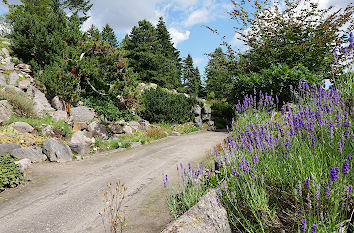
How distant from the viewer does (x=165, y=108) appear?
51.1 ft

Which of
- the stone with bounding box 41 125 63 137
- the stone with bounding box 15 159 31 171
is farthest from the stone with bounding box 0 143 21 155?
the stone with bounding box 41 125 63 137

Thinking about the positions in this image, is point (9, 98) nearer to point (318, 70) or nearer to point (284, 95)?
point (284, 95)

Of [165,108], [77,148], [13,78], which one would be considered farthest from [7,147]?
[165,108]

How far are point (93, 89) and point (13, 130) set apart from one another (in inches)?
230

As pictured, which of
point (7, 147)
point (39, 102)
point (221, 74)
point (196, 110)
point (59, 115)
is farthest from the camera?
point (221, 74)

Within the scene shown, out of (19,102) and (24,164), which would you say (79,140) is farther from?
(19,102)

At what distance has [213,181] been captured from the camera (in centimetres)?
383

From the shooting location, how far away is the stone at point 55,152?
22.7ft

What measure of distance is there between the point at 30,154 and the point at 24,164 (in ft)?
2.01

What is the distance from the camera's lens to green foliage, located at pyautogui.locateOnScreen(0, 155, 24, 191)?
190 inches

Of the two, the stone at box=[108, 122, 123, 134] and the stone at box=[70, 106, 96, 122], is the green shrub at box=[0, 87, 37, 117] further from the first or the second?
the stone at box=[108, 122, 123, 134]

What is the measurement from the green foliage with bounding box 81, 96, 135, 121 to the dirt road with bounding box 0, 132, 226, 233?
503cm

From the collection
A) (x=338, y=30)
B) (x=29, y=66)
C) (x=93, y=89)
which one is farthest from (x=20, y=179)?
(x=338, y=30)

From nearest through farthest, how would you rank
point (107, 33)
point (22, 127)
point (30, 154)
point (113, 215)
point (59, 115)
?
point (113, 215) < point (30, 154) < point (22, 127) < point (59, 115) < point (107, 33)
